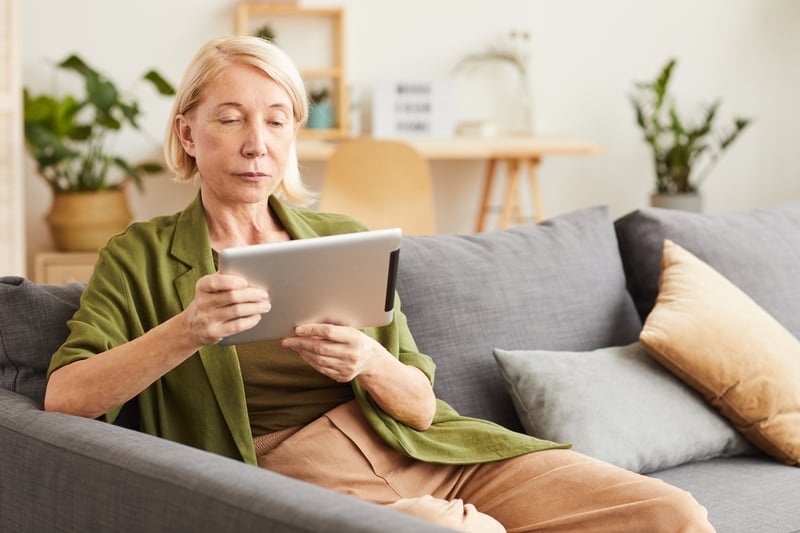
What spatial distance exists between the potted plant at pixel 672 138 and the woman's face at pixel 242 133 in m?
3.69

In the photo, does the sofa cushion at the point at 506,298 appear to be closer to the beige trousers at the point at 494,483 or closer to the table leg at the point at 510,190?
the beige trousers at the point at 494,483

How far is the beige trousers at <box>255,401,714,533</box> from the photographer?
1.56 m

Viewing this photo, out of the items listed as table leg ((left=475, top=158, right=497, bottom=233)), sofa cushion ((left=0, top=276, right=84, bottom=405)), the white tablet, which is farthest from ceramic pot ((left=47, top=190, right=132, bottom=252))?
the white tablet

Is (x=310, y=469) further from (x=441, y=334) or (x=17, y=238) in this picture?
(x=17, y=238)

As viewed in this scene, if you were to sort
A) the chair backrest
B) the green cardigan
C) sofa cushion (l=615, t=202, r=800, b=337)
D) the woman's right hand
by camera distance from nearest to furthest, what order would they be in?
1. the woman's right hand
2. the green cardigan
3. sofa cushion (l=615, t=202, r=800, b=337)
4. the chair backrest

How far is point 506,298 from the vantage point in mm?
2113

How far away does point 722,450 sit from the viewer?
6.90 feet

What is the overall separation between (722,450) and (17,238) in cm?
286

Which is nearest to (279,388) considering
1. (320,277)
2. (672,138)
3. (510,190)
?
(320,277)

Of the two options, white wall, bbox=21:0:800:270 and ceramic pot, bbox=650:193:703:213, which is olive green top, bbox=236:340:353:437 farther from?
ceramic pot, bbox=650:193:703:213

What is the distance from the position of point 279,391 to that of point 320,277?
30 cm

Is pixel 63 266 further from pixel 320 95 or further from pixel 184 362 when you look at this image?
pixel 184 362

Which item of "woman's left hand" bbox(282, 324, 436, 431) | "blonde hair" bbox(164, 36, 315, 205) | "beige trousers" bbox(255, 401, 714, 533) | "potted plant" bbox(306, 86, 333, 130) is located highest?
"potted plant" bbox(306, 86, 333, 130)

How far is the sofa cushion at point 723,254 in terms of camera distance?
2.35m
